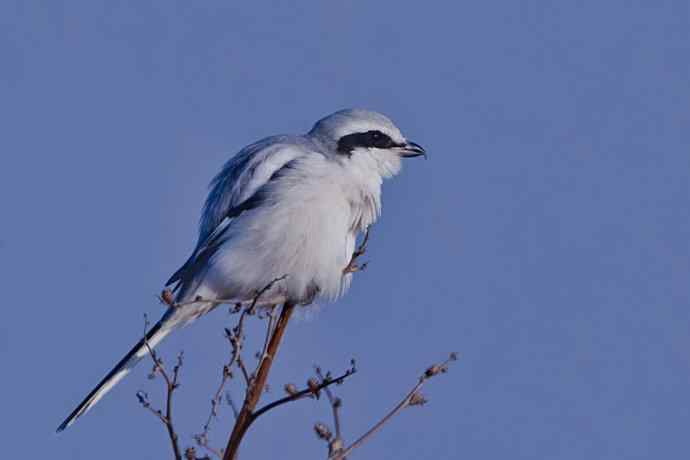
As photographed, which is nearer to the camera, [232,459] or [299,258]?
[232,459]

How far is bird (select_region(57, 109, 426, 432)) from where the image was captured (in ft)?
12.9

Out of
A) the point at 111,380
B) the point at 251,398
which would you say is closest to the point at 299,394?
the point at 251,398

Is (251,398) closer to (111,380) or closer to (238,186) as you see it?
(111,380)

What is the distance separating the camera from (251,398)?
97.0 inches

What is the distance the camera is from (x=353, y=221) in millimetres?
4094

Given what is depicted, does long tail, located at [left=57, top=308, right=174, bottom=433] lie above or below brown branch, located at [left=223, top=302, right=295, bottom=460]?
above

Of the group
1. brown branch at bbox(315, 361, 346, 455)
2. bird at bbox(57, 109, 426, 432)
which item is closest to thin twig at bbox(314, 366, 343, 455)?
brown branch at bbox(315, 361, 346, 455)

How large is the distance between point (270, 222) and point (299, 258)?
206 mm

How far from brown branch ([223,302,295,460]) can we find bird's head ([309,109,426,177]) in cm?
155

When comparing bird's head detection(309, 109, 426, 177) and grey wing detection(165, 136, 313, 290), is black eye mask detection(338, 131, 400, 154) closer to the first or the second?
bird's head detection(309, 109, 426, 177)

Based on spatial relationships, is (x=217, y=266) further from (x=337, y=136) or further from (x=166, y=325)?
(x=337, y=136)

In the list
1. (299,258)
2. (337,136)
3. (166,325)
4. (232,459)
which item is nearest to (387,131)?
(337,136)

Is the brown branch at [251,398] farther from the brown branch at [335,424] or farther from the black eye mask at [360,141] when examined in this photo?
the black eye mask at [360,141]

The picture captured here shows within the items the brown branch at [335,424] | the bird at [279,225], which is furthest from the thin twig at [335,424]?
the bird at [279,225]
